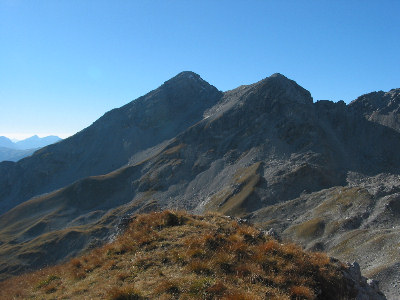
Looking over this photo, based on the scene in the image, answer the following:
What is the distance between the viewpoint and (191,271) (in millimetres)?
13672

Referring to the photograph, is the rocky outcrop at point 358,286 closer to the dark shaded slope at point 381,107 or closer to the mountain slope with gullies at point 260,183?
the mountain slope with gullies at point 260,183

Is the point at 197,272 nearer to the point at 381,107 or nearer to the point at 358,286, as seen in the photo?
the point at 358,286

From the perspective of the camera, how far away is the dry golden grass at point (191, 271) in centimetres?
1235

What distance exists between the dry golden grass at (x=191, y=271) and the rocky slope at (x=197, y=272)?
0.09 ft

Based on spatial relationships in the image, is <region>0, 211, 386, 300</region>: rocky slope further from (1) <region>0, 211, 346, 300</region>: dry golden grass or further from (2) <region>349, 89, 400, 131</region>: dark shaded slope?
(2) <region>349, 89, 400, 131</region>: dark shaded slope

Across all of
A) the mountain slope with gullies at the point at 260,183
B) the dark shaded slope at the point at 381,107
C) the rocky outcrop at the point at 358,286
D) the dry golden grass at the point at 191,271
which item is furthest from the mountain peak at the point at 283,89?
the dry golden grass at the point at 191,271

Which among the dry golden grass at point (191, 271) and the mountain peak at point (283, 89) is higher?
the mountain peak at point (283, 89)

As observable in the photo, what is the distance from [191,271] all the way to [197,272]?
9.8 inches

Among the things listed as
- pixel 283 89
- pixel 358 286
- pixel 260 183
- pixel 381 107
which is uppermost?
pixel 283 89

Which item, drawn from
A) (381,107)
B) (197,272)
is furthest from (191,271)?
(381,107)

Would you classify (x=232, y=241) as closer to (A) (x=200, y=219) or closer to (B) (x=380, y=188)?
(A) (x=200, y=219)

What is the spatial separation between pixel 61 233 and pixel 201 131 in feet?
268

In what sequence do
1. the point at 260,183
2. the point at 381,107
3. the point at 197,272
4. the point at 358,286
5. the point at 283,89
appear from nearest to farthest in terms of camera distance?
the point at 197,272
the point at 358,286
the point at 260,183
the point at 283,89
the point at 381,107

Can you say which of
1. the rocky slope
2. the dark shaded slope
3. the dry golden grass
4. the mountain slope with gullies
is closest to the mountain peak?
the mountain slope with gullies
